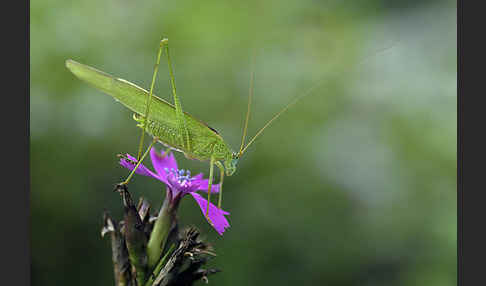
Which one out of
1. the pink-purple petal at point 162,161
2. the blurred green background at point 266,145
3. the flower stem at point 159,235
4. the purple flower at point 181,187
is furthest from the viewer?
the blurred green background at point 266,145

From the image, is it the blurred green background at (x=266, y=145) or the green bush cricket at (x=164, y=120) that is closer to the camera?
the green bush cricket at (x=164, y=120)

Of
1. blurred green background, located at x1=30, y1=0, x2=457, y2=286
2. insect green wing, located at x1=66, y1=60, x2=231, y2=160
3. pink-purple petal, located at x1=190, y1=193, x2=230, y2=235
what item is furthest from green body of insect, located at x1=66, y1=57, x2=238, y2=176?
blurred green background, located at x1=30, y1=0, x2=457, y2=286

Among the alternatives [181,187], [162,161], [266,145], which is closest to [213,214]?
[181,187]

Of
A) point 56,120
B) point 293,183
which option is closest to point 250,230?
point 293,183

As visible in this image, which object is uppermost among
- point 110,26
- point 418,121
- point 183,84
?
point 110,26

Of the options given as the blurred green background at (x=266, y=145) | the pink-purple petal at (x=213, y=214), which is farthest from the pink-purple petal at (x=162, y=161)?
the blurred green background at (x=266, y=145)

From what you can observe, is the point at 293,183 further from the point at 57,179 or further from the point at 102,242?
the point at 57,179

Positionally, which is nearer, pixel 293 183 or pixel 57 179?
pixel 57 179

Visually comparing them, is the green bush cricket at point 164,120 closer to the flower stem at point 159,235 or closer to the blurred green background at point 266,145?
the flower stem at point 159,235
